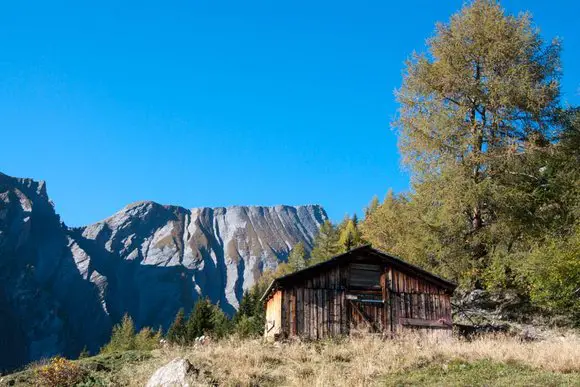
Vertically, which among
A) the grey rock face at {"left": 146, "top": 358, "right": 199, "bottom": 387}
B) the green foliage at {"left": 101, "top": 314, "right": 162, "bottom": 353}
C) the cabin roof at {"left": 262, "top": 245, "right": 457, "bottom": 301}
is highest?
the cabin roof at {"left": 262, "top": 245, "right": 457, "bottom": 301}

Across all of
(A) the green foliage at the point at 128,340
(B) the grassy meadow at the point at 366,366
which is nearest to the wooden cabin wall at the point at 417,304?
(B) the grassy meadow at the point at 366,366

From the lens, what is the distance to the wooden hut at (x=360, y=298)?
25.2m

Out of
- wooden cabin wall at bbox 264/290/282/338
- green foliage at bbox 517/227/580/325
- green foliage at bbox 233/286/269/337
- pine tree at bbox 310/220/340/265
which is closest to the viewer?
green foliage at bbox 517/227/580/325

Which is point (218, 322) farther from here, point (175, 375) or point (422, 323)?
point (175, 375)

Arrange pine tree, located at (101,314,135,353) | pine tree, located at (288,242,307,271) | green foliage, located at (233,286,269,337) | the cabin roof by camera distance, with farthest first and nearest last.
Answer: pine tree, located at (288,242,307,271) → pine tree, located at (101,314,135,353) → green foliage, located at (233,286,269,337) → the cabin roof

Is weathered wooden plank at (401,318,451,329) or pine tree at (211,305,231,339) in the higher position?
weathered wooden plank at (401,318,451,329)

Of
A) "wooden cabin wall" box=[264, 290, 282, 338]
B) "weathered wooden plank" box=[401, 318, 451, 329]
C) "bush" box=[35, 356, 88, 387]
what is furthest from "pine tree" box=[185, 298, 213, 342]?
"bush" box=[35, 356, 88, 387]

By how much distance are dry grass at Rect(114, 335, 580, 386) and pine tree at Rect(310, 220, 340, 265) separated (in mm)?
43002

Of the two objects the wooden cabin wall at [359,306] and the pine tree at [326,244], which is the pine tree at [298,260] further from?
the wooden cabin wall at [359,306]

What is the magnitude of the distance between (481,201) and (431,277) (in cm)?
473

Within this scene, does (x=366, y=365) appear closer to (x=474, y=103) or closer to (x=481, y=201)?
(x=481, y=201)

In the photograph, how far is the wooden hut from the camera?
2519cm

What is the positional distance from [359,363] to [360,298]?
10.5 metres

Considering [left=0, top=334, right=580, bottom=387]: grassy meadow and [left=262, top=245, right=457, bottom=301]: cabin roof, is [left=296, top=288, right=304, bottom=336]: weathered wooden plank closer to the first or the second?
[left=262, top=245, right=457, bottom=301]: cabin roof
